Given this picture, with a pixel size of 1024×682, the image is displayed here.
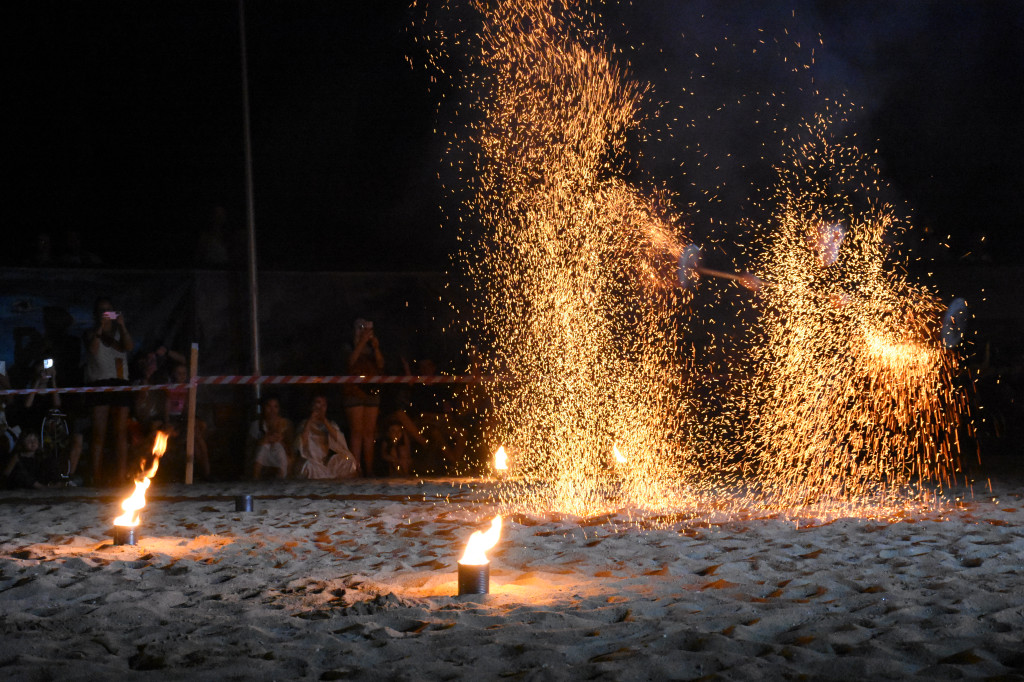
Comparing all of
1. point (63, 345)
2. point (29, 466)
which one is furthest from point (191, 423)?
point (63, 345)

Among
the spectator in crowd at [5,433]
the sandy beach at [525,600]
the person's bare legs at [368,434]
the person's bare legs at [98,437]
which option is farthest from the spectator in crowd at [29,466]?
the person's bare legs at [368,434]

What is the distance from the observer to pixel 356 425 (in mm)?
11758

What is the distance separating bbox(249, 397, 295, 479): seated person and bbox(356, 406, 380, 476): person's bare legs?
2.91 ft

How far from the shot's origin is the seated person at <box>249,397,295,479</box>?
11.5m

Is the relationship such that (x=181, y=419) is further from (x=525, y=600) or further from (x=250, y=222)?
(x=525, y=600)

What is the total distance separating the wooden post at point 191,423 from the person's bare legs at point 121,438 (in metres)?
0.69

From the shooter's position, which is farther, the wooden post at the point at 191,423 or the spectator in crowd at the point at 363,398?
the spectator in crowd at the point at 363,398

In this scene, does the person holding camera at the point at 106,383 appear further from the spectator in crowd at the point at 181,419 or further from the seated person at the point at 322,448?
the seated person at the point at 322,448

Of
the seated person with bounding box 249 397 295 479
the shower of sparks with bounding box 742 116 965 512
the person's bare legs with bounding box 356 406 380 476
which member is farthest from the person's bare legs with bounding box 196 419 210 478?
the shower of sparks with bounding box 742 116 965 512

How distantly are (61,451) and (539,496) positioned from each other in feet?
19.2

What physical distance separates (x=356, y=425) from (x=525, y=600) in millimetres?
7449

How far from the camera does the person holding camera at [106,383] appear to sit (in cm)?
1116

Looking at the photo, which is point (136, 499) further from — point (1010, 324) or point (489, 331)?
point (1010, 324)

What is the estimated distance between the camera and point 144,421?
1141cm
